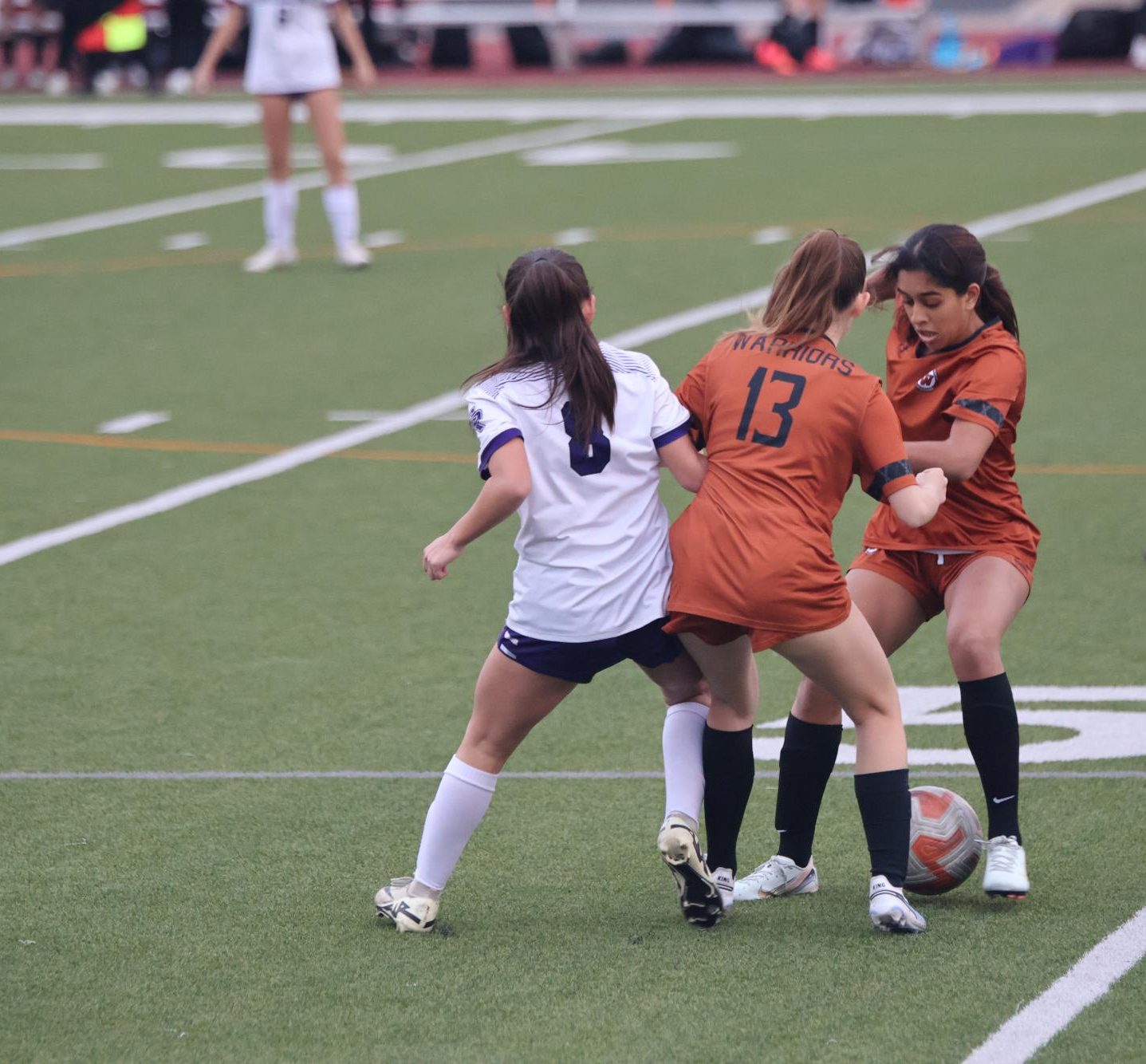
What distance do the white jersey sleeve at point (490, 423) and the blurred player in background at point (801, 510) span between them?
0.42 meters

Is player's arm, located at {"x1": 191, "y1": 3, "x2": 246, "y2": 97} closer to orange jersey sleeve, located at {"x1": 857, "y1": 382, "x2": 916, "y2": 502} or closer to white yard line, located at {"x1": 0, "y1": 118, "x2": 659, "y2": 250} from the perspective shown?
white yard line, located at {"x1": 0, "y1": 118, "x2": 659, "y2": 250}

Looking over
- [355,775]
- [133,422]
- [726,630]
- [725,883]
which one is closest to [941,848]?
[725,883]

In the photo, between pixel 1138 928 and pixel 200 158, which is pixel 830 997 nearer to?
pixel 1138 928

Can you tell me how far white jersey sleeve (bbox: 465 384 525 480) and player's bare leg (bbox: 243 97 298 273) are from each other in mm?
9753

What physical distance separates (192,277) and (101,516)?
5.91 meters

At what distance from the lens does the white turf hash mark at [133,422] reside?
9.99 meters

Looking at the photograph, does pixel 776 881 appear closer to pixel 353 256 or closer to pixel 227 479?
pixel 227 479

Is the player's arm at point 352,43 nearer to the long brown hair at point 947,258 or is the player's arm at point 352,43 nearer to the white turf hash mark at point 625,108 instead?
the white turf hash mark at point 625,108

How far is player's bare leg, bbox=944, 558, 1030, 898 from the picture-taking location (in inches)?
184

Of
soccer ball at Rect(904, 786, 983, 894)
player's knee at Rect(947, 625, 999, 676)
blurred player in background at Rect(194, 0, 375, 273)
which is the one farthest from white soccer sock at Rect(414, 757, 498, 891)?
blurred player in background at Rect(194, 0, 375, 273)

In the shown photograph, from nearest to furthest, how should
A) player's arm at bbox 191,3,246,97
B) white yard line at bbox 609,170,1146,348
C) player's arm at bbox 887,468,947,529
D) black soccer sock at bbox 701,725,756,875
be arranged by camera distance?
player's arm at bbox 887,468,947,529
black soccer sock at bbox 701,725,756,875
white yard line at bbox 609,170,1146,348
player's arm at bbox 191,3,246,97

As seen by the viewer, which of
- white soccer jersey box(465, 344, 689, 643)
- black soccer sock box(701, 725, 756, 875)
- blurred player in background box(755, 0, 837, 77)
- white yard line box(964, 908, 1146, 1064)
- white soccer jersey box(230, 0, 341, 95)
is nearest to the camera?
white yard line box(964, 908, 1146, 1064)

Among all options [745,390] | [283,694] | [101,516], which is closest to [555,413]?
[745,390]

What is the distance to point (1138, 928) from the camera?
4.48m
